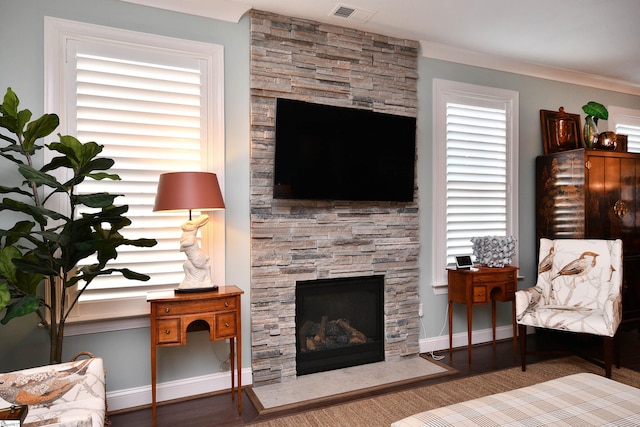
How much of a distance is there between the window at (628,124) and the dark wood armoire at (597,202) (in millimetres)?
927

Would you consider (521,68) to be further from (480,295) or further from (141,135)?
(141,135)

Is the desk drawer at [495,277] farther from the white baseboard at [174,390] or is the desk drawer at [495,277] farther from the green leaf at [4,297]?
the green leaf at [4,297]

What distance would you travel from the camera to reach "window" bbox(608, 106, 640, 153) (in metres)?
4.70

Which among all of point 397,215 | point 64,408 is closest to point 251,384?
point 64,408

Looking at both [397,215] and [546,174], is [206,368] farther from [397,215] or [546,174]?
[546,174]

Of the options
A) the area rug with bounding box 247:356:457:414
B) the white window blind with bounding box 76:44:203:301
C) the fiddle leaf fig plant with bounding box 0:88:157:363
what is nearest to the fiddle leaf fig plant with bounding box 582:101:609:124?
the area rug with bounding box 247:356:457:414

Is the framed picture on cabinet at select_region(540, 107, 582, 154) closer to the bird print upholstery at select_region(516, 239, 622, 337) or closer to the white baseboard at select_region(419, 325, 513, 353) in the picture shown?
the bird print upholstery at select_region(516, 239, 622, 337)

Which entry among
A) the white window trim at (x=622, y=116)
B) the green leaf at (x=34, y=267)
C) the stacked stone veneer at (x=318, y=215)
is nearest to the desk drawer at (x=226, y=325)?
the stacked stone veneer at (x=318, y=215)

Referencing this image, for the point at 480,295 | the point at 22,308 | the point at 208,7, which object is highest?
the point at 208,7

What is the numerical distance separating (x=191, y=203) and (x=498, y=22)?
276 centimetres

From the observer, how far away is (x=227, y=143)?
9.65 feet

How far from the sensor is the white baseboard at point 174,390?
104 inches

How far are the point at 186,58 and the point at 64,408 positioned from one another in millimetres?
2209

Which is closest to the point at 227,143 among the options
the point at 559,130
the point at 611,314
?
the point at 611,314
